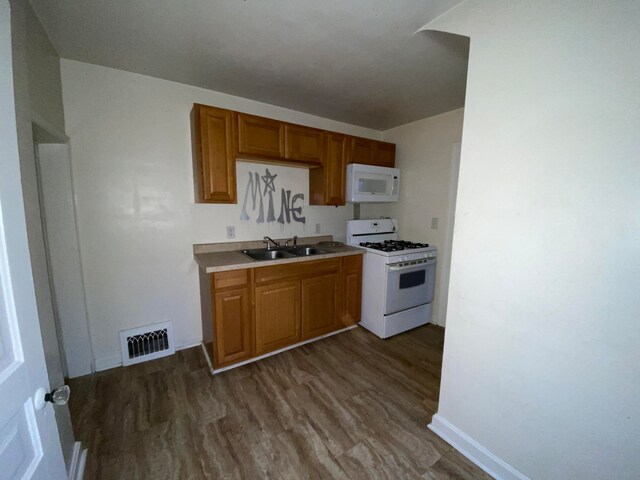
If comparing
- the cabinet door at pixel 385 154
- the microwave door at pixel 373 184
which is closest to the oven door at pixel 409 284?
the microwave door at pixel 373 184

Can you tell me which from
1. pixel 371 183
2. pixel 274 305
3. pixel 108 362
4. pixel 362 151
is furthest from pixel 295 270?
pixel 108 362

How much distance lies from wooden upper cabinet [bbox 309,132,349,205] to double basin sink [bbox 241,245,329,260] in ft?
1.85

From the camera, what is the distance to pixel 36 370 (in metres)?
0.72

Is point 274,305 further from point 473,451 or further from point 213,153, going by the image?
point 473,451

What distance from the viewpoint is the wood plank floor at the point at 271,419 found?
134 cm

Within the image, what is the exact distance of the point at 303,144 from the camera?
2510 millimetres

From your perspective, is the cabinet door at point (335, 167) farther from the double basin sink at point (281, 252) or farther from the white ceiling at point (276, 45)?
the double basin sink at point (281, 252)

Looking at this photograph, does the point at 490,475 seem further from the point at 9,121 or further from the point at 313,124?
the point at 313,124

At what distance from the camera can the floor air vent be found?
2.16 m

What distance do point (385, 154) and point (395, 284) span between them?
168 centimetres

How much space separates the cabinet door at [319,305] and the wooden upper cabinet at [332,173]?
90cm

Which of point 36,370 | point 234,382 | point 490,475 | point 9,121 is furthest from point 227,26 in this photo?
point 490,475

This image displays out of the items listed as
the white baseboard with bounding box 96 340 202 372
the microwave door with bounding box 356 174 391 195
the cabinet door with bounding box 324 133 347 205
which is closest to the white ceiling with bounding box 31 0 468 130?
the cabinet door with bounding box 324 133 347 205

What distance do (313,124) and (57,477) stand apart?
314 cm
